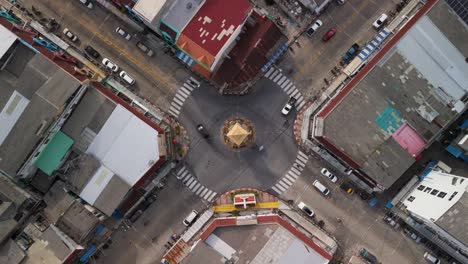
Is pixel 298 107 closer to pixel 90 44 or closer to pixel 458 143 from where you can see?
pixel 458 143

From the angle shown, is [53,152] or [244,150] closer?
[53,152]

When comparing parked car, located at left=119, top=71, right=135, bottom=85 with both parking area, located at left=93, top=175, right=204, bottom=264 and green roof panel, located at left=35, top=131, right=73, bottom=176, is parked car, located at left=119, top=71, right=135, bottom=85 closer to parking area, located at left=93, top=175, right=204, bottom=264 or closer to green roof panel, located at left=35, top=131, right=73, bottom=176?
green roof panel, located at left=35, top=131, right=73, bottom=176

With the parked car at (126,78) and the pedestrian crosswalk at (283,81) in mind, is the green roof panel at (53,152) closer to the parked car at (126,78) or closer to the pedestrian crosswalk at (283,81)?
the parked car at (126,78)

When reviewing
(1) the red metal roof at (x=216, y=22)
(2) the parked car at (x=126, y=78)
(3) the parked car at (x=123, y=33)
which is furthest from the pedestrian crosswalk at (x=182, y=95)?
(3) the parked car at (x=123, y=33)

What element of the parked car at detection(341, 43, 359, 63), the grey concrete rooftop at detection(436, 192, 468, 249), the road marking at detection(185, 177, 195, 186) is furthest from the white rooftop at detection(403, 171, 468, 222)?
the road marking at detection(185, 177, 195, 186)

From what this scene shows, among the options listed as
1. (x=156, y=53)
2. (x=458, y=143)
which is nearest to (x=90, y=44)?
(x=156, y=53)

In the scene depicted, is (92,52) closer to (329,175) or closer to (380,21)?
(329,175)

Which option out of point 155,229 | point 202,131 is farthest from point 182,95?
point 155,229
